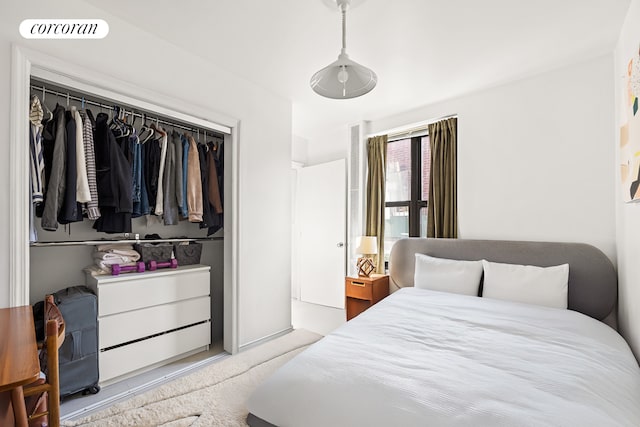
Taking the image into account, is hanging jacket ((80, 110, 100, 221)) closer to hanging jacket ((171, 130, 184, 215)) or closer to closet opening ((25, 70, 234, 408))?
closet opening ((25, 70, 234, 408))

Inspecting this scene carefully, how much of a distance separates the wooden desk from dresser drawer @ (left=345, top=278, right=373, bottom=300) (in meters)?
2.69

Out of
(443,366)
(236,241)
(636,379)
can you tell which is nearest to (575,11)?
(636,379)

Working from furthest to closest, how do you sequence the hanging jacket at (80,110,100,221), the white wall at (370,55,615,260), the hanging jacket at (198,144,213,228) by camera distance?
the hanging jacket at (198,144,213,228) → the white wall at (370,55,615,260) → the hanging jacket at (80,110,100,221)

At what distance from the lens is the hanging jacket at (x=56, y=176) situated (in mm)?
1894

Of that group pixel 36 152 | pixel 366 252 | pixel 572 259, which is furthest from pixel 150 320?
pixel 572 259

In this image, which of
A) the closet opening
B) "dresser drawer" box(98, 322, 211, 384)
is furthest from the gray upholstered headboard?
"dresser drawer" box(98, 322, 211, 384)

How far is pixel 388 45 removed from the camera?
227 centimetres

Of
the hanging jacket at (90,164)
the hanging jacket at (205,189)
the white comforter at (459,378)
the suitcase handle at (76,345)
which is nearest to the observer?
the white comforter at (459,378)

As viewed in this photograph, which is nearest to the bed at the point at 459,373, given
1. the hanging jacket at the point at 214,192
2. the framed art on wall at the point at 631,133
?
the framed art on wall at the point at 631,133

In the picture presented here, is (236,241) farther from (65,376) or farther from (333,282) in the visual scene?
(333,282)

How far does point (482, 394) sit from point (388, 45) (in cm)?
225

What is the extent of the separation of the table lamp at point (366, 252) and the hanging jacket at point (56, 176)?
2712 mm

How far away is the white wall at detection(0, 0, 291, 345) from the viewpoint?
1.68 metres

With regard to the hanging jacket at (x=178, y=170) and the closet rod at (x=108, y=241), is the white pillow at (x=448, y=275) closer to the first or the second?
the closet rod at (x=108, y=241)
